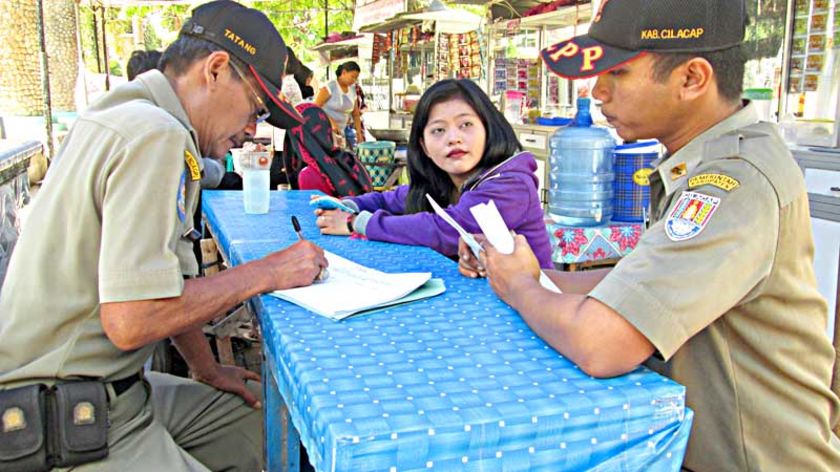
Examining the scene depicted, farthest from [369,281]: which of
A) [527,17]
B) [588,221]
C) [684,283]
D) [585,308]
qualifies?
[527,17]

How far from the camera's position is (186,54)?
162cm

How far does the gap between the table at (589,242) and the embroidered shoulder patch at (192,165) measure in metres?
2.25

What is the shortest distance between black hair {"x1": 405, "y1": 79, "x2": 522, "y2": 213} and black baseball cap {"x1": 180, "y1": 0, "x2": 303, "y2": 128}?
2.92 feet

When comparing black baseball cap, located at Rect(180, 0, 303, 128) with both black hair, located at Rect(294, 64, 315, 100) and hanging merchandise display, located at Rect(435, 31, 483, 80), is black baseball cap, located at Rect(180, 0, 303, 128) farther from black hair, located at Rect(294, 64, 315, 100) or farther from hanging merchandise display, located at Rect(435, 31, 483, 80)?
hanging merchandise display, located at Rect(435, 31, 483, 80)

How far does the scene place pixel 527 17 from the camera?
23.2ft

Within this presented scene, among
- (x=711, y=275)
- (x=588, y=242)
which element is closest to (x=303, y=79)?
(x=588, y=242)

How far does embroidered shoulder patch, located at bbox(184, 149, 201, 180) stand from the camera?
1423 mm

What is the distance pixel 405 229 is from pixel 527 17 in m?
5.47

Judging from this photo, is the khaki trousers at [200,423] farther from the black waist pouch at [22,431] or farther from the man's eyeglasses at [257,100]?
the man's eyeglasses at [257,100]

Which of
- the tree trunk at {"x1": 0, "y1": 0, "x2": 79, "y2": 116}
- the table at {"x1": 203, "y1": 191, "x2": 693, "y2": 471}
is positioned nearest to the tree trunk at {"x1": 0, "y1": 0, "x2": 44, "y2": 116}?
the tree trunk at {"x1": 0, "y1": 0, "x2": 79, "y2": 116}

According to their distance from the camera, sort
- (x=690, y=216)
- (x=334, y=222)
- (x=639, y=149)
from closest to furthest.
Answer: (x=690, y=216), (x=334, y=222), (x=639, y=149)

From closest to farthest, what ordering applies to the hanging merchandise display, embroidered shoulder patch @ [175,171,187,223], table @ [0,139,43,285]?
embroidered shoulder patch @ [175,171,187,223]
table @ [0,139,43,285]
the hanging merchandise display

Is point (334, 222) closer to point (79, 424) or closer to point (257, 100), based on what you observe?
point (257, 100)

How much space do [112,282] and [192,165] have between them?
0.31m
